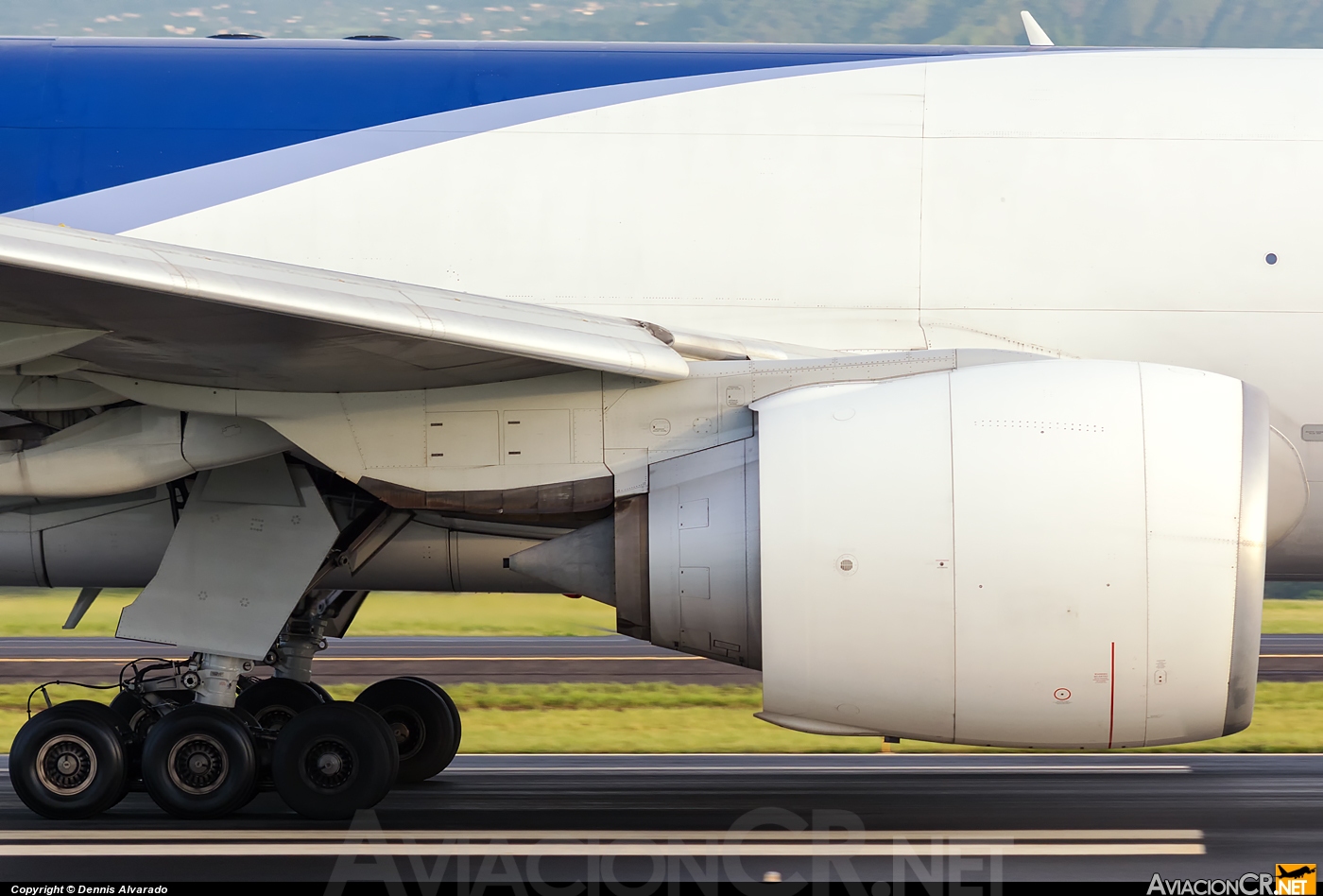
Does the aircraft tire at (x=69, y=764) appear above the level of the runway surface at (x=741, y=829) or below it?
above

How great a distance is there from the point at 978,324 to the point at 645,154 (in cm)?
198

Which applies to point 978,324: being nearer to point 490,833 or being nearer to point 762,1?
point 490,833

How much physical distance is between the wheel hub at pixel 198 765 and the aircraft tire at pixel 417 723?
1.66 meters

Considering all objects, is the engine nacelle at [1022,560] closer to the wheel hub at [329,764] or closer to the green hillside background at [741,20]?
the wheel hub at [329,764]

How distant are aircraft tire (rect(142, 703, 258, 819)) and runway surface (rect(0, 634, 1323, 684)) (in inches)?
251

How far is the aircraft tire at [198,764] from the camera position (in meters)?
6.67

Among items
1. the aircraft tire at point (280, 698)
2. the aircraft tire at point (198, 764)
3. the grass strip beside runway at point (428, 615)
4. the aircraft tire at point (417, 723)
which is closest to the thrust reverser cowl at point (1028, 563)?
the aircraft tire at point (198, 764)

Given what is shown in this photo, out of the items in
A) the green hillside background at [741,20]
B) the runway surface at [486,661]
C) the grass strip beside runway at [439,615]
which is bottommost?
the runway surface at [486,661]

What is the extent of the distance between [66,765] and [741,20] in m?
141

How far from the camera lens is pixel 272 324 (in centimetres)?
548

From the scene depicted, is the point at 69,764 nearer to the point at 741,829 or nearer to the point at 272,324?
the point at 272,324

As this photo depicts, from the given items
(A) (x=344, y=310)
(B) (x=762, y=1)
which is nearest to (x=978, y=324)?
(A) (x=344, y=310)

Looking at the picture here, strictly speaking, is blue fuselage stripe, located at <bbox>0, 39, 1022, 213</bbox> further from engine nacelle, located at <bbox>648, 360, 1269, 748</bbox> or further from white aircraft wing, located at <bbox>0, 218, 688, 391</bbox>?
engine nacelle, located at <bbox>648, 360, 1269, 748</bbox>

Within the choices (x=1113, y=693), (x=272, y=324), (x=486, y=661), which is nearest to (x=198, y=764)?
(x=272, y=324)
